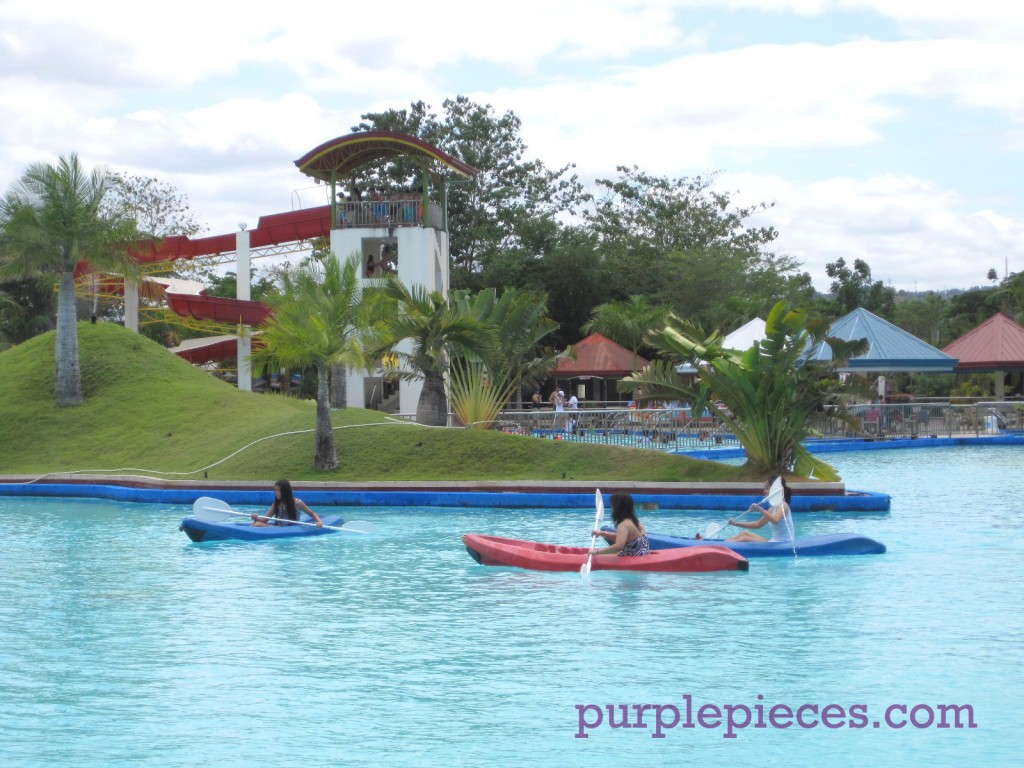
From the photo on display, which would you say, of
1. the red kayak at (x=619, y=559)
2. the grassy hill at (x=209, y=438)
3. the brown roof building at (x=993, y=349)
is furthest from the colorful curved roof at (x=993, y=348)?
the red kayak at (x=619, y=559)

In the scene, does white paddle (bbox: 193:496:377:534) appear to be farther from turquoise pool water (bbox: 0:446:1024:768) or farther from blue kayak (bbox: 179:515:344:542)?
turquoise pool water (bbox: 0:446:1024:768)

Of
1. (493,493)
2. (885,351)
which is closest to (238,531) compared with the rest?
(493,493)

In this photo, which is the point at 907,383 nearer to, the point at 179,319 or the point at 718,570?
the point at 179,319


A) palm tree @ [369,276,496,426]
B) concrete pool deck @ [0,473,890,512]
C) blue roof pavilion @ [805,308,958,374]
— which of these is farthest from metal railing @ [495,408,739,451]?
concrete pool deck @ [0,473,890,512]

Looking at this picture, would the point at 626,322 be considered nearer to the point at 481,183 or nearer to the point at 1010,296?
the point at 481,183

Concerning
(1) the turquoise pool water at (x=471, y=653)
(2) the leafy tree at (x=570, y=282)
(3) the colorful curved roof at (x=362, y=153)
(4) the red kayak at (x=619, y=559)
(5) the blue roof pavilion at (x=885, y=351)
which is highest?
(3) the colorful curved roof at (x=362, y=153)

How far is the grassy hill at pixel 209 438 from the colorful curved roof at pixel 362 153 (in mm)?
9315

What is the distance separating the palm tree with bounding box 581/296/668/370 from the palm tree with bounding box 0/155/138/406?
22249mm

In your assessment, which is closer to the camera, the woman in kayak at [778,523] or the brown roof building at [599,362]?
the woman in kayak at [778,523]

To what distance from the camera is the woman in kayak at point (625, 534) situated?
14.8 m

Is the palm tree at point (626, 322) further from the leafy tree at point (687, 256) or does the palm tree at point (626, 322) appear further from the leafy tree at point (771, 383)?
the leafy tree at point (771, 383)

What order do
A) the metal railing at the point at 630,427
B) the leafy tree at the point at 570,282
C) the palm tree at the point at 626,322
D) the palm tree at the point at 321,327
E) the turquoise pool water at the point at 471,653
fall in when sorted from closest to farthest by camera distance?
the turquoise pool water at the point at 471,653
the palm tree at the point at 321,327
the metal railing at the point at 630,427
the palm tree at the point at 626,322
the leafy tree at the point at 570,282

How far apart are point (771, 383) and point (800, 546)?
688 cm

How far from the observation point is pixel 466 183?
186ft
